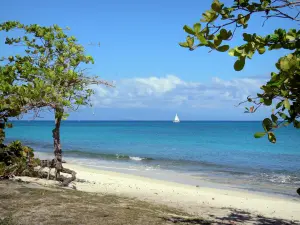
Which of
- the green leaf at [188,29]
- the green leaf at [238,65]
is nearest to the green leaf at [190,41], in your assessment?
the green leaf at [188,29]

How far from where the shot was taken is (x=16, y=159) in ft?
30.7

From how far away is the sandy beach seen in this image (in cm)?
988

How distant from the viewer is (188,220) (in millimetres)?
6980

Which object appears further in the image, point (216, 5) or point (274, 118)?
point (274, 118)

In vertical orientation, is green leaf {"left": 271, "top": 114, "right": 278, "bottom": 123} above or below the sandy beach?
above

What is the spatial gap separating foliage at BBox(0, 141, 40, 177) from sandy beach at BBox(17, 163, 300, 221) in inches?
39.7

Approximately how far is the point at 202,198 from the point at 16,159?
565 centimetres

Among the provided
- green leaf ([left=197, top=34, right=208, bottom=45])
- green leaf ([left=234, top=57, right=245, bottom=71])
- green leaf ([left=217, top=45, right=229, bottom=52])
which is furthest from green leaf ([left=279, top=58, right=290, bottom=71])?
green leaf ([left=197, top=34, right=208, bottom=45])

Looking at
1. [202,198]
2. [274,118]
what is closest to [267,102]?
[274,118]

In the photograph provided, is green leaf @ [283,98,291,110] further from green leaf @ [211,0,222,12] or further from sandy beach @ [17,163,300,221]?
sandy beach @ [17,163,300,221]

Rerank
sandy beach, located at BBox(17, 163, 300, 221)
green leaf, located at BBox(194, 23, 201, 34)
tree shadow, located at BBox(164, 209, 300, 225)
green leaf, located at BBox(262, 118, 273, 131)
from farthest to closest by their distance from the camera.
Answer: sandy beach, located at BBox(17, 163, 300, 221)
tree shadow, located at BBox(164, 209, 300, 225)
green leaf, located at BBox(262, 118, 273, 131)
green leaf, located at BBox(194, 23, 201, 34)

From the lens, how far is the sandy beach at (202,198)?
988 centimetres

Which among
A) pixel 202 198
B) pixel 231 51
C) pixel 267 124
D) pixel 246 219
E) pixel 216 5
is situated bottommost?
pixel 202 198

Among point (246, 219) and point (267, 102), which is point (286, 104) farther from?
point (246, 219)
